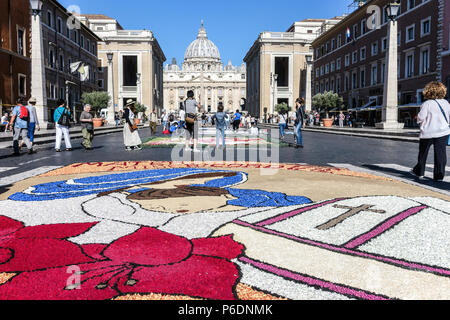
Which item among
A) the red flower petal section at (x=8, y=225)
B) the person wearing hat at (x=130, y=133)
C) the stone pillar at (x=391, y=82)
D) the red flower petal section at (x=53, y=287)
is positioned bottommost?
the red flower petal section at (x=53, y=287)

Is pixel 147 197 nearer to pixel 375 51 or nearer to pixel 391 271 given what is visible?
pixel 391 271

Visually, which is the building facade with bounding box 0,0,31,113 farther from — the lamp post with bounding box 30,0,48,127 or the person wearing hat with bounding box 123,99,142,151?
the person wearing hat with bounding box 123,99,142,151

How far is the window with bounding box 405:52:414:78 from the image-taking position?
32.4 metres

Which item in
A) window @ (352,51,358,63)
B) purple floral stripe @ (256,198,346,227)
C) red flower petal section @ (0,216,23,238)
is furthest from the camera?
window @ (352,51,358,63)

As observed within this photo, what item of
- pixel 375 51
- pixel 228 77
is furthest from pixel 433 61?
pixel 228 77

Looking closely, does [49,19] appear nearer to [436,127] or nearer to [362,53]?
[362,53]

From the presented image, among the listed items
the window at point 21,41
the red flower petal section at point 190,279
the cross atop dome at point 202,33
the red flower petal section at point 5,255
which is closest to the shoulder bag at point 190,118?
the red flower petal section at point 5,255

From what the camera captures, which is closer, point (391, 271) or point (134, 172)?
point (391, 271)

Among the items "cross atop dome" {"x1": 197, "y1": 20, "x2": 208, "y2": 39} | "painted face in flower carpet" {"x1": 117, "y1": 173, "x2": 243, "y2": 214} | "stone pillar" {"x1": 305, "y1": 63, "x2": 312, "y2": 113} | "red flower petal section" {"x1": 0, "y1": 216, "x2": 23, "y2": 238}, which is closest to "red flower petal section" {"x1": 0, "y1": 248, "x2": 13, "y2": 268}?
"red flower petal section" {"x1": 0, "y1": 216, "x2": 23, "y2": 238}

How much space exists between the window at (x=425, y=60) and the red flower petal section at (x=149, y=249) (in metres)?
31.8

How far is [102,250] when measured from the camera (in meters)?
2.82

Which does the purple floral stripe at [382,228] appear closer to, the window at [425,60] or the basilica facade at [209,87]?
the window at [425,60]

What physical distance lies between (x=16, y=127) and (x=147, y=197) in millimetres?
7491

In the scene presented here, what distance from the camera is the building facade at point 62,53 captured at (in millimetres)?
36938
